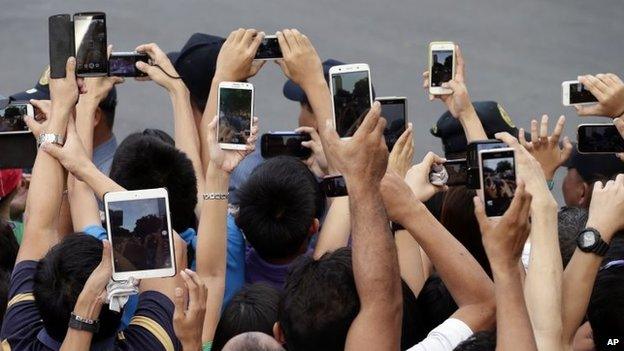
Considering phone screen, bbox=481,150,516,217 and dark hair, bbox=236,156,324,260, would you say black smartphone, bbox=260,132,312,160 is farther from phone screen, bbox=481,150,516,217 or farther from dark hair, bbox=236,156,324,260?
phone screen, bbox=481,150,516,217

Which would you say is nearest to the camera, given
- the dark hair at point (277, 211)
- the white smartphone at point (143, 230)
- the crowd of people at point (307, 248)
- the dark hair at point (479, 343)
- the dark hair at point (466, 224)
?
the dark hair at point (479, 343)

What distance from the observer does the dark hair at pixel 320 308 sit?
12.0 feet

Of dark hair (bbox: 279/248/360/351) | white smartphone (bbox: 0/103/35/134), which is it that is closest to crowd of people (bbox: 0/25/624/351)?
dark hair (bbox: 279/248/360/351)

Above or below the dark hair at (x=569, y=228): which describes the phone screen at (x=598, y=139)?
above

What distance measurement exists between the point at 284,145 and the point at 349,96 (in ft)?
3.52

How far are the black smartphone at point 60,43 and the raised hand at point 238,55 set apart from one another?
588 millimetres

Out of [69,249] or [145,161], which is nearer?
[69,249]

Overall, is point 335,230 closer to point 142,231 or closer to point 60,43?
point 142,231

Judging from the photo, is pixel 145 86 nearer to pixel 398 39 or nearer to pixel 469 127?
pixel 398 39

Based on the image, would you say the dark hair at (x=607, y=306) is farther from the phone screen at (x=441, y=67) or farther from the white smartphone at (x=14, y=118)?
the white smartphone at (x=14, y=118)

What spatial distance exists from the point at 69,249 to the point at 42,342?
0.85 feet

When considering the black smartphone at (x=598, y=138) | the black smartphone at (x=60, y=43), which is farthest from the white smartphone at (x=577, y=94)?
the black smartphone at (x=60, y=43)

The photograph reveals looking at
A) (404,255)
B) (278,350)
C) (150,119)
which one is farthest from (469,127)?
(150,119)

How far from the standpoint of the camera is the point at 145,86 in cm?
1060
